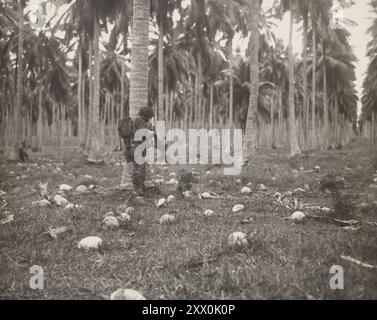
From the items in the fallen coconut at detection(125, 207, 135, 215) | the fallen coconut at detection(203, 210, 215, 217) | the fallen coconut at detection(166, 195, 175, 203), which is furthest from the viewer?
the fallen coconut at detection(166, 195, 175, 203)

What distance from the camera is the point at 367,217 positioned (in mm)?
5684

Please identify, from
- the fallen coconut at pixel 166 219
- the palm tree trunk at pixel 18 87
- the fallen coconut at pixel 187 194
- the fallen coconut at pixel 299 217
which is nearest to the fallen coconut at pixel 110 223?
the fallen coconut at pixel 166 219

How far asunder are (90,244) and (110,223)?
2.99 ft

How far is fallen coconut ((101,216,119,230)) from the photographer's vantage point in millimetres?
5178

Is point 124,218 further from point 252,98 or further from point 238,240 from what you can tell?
point 252,98

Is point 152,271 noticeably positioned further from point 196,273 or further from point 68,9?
point 68,9

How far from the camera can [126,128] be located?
7.38m

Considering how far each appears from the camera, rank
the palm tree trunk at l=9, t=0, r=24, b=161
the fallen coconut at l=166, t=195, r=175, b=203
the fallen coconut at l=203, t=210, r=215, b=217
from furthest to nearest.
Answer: the palm tree trunk at l=9, t=0, r=24, b=161 < the fallen coconut at l=166, t=195, r=175, b=203 < the fallen coconut at l=203, t=210, r=215, b=217

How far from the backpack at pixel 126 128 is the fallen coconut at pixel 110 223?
7.86 ft

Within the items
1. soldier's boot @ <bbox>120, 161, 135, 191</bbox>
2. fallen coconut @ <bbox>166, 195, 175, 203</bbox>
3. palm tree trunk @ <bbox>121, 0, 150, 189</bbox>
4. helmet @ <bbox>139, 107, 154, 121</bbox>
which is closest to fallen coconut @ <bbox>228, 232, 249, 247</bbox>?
fallen coconut @ <bbox>166, 195, 175, 203</bbox>

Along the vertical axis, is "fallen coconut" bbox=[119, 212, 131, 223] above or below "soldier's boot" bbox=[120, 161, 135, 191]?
below

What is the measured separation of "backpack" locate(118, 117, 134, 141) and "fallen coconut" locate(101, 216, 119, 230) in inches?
94.3

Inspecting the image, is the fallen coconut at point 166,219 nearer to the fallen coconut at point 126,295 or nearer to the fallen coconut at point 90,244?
the fallen coconut at point 90,244

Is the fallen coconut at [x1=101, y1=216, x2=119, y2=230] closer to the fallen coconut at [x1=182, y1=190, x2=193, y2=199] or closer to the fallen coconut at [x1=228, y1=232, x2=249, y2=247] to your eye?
the fallen coconut at [x1=228, y1=232, x2=249, y2=247]
